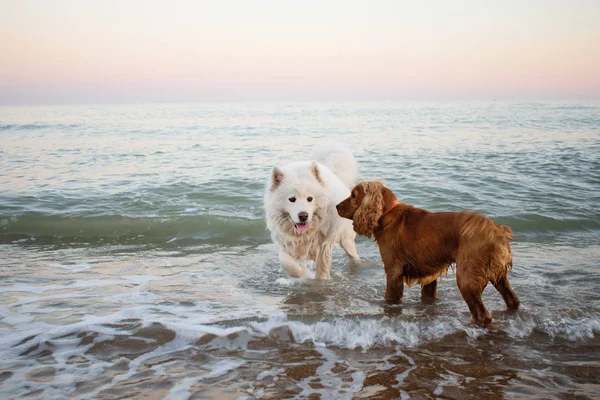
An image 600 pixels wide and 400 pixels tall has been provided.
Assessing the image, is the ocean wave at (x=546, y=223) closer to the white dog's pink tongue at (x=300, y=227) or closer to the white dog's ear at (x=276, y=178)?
the white dog's pink tongue at (x=300, y=227)

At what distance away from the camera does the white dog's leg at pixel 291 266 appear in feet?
22.1

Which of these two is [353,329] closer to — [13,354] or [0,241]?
[13,354]

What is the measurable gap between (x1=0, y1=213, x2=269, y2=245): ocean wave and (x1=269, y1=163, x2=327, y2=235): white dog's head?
9.23 ft

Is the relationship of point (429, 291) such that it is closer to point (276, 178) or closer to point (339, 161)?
point (276, 178)

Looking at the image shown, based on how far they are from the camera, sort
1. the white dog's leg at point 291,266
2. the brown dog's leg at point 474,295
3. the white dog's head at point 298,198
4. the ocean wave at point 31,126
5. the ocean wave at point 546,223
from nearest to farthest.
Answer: the brown dog's leg at point 474,295
the white dog's head at point 298,198
the white dog's leg at point 291,266
the ocean wave at point 546,223
the ocean wave at point 31,126

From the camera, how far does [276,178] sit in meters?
6.46

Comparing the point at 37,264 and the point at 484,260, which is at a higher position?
the point at 484,260

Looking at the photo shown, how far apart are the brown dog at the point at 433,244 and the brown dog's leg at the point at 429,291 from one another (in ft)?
0.24

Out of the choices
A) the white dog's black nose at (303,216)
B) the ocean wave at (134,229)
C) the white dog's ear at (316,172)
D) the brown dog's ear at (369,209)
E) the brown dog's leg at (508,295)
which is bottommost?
the ocean wave at (134,229)

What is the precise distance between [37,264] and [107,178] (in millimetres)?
7558

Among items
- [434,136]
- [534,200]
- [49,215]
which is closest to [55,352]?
[49,215]

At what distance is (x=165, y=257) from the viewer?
7980 millimetres

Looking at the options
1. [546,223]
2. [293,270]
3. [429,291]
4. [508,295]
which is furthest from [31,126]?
[508,295]

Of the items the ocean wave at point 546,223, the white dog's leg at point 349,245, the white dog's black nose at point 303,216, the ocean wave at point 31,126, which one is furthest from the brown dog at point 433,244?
the ocean wave at point 31,126
